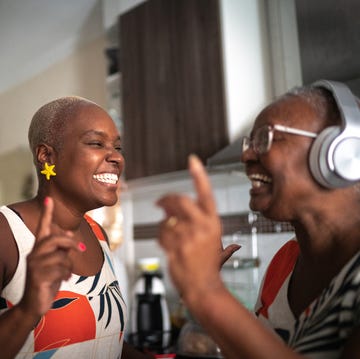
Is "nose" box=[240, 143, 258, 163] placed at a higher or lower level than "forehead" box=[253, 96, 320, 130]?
lower

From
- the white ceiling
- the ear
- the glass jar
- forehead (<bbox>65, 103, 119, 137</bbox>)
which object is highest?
the white ceiling

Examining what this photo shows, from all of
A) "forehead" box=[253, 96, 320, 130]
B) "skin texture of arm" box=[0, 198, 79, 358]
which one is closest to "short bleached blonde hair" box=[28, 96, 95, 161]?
"skin texture of arm" box=[0, 198, 79, 358]

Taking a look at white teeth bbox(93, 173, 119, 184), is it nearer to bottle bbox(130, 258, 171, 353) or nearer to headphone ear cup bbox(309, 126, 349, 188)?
headphone ear cup bbox(309, 126, 349, 188)

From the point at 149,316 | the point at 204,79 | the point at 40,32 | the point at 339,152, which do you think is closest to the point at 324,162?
the point at 339,152

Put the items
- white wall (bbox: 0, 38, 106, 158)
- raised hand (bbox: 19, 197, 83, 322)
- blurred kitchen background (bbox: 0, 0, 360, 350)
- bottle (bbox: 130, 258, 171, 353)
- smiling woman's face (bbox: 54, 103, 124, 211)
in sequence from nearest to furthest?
raised hand (bbox: 19, 197, 83, 322), smiling woman's face (bbox: 54, 103, 124, 211), blurred kitchen background (bbox: 0, 0, 360, 350), bottle (bbox: 130, 258, 171, 353), white wall (bbox: 0, 38, 106, 158)

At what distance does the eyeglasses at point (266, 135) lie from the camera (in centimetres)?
73

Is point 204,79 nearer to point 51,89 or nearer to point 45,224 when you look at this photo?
point 45,224

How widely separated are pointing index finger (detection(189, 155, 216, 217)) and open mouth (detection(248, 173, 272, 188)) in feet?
0.81

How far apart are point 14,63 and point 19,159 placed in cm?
79

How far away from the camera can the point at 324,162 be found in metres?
0.69

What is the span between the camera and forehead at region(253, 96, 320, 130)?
2.40 feet


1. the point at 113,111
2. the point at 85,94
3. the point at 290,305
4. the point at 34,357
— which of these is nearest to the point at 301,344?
the point at 290,305

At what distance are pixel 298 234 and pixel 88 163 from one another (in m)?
0.45

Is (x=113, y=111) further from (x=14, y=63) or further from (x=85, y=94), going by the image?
(x=14, y=63)
